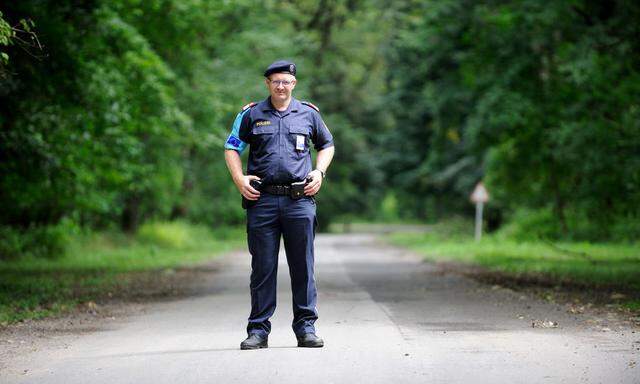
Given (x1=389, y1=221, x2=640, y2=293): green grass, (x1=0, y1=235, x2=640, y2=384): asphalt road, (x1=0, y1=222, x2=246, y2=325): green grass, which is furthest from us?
(x1=389, y1=221, x2=640, y2=293): green grass

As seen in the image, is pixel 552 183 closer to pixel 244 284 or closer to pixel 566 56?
pixel 566 56

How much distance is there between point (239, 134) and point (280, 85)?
1.66 feet

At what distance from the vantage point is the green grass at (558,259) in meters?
16.3

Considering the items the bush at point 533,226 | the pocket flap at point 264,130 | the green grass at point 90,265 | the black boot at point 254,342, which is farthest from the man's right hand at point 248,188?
the bush at point 533,226

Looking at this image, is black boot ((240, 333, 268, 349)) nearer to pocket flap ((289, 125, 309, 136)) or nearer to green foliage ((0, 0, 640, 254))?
pocket flap ((289, 125, 309, 136))

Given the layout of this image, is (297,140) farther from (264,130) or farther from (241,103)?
(241,103)

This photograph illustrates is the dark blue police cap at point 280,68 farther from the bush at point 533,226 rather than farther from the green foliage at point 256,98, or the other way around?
the bush at point 533,226

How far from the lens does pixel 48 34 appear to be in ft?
46.6

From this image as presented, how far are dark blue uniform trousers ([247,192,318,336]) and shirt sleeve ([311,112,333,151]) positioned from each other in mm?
478

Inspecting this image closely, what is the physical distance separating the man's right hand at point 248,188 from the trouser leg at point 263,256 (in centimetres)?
11

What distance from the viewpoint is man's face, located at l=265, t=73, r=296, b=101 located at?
777cm

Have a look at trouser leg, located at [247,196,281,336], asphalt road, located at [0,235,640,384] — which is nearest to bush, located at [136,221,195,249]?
asphalt road, located at [0,235,640,384]

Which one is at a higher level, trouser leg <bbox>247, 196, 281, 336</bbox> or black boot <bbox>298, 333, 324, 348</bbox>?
trouser leg <bbox>247, 196, 281, 336</bbox>

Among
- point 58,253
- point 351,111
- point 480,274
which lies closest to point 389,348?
point 480,274
